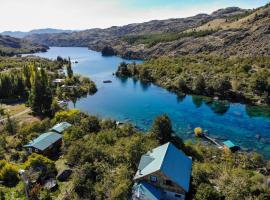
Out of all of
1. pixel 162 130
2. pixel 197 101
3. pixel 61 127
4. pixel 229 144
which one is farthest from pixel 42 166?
pixel 197 101

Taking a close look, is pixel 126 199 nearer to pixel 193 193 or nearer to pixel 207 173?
pixel 193 193

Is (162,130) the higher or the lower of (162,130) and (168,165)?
the lower

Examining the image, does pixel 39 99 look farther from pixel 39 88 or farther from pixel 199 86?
pixel 199 86

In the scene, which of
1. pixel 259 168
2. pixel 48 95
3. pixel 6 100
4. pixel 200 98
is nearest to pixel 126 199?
pixel 259 168

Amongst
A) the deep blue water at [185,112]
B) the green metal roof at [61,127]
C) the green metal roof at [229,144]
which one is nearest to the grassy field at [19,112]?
the deep blue water at [185,112]

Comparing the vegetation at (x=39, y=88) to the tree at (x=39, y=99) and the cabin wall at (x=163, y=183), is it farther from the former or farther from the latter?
the cabin wall at (x=163, y=183)

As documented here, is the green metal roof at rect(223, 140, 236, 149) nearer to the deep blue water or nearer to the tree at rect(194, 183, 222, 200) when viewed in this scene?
the deep blue water

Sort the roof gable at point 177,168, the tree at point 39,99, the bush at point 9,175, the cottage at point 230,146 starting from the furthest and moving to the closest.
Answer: the tree at point 39,99 → the cottage at point 230,146 → the bush at point 9,175 → the roof gable at point 177,168
